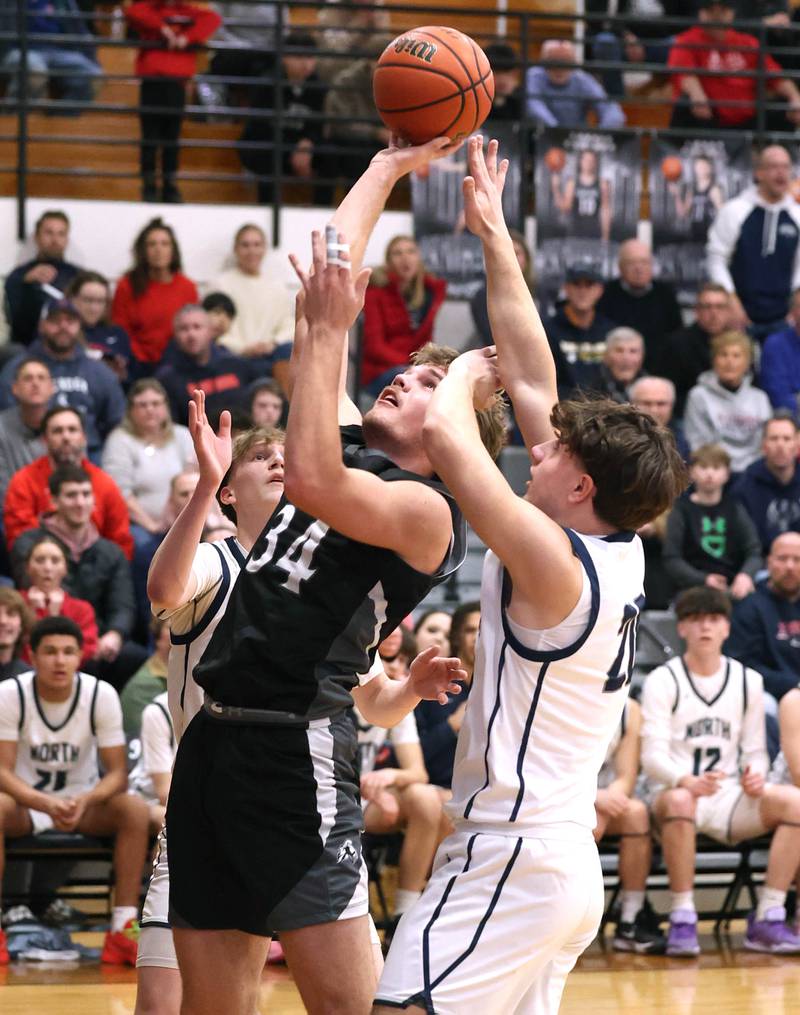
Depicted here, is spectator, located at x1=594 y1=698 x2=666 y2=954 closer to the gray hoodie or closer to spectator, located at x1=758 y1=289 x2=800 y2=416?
the gray hoodie

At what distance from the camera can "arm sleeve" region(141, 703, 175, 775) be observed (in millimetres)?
7148

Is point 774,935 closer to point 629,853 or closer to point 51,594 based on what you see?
point 629,853

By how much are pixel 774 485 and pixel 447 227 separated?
302cm

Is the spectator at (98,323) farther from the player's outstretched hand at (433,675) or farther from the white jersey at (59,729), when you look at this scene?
the player's outstretched hand at (433,675)

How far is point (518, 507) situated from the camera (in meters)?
3.03

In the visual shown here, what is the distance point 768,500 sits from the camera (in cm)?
997

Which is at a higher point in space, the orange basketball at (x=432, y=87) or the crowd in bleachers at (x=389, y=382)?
the orange basketball at (x=432, y=87)

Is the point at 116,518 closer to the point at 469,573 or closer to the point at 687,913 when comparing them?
the point at 469,573

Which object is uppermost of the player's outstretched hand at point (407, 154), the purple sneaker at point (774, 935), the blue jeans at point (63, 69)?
the blue jeans at point (63, 69)

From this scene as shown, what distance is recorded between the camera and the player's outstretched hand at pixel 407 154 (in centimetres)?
381

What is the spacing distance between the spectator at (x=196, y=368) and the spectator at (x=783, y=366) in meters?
3.62

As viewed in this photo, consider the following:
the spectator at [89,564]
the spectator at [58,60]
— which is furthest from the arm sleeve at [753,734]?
the spectator at [58,60]

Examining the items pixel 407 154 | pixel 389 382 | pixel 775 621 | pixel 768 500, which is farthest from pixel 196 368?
pixel 407 154

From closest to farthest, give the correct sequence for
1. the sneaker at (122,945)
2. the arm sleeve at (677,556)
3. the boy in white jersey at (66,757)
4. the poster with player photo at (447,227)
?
→ the sneaker at (122,945) < the boy in white jersey at (66,757) < the arm sleeve at (677,556) < the poster with player photo at (447,227)
